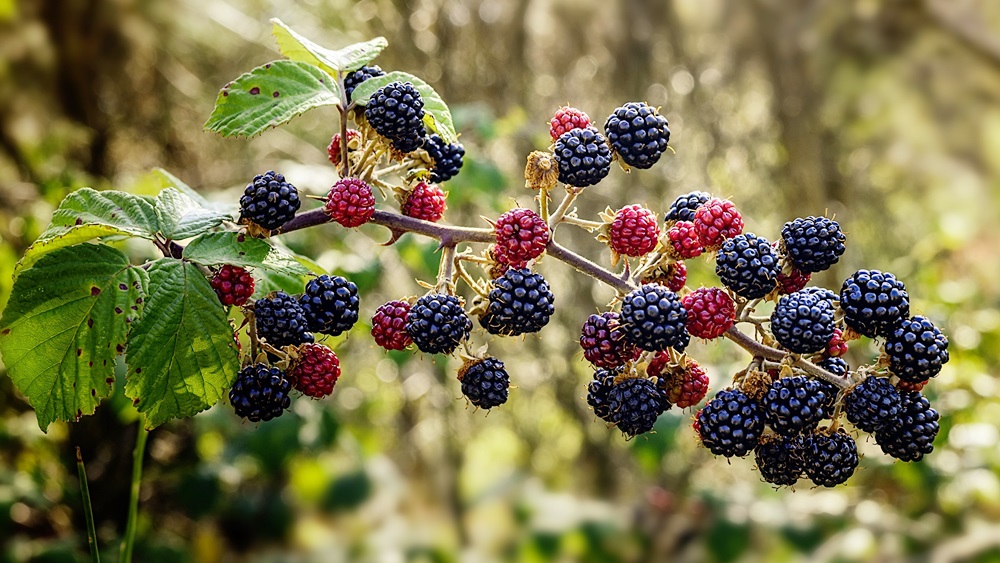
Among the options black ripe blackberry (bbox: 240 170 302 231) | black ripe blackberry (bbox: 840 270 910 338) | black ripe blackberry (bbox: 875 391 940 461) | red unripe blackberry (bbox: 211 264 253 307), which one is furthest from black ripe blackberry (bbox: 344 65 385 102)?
black ripe blackberry (bbox: 875 391 940 461)

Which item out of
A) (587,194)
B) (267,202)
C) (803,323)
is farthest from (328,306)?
(587,194)

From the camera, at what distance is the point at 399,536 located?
4285 mm

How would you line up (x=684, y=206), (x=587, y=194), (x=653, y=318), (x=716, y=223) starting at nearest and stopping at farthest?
1. (x=653, y=318)
2. (x=716, y=223)
3. (x=684, y=206)
4. (x=587, y=194)

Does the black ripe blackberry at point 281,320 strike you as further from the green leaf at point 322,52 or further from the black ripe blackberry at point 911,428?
the black ripe blackberry at point 911,428

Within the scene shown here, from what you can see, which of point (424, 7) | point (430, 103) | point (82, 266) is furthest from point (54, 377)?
point (424, 7)

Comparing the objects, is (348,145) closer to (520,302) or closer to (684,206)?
(520,302)

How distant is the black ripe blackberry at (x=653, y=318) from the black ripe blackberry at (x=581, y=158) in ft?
0.64

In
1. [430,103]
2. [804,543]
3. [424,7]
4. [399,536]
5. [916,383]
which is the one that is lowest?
[399,536]

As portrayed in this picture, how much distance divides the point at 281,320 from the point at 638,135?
1.97 ft

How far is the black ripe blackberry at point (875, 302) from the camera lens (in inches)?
40.4

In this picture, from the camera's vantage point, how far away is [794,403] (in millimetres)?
989

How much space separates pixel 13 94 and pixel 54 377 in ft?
14.4

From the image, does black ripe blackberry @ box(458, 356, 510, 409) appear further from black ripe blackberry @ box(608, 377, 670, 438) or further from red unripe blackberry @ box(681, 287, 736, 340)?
red unripe blackberry @ box(681, 287, 736, 340)

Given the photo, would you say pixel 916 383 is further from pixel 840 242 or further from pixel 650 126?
pixel 650 126
